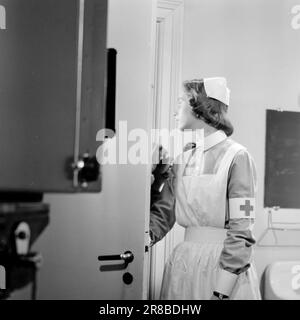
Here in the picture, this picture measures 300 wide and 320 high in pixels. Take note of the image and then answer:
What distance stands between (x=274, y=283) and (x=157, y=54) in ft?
3.96

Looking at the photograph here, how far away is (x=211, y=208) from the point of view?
52.2 inches

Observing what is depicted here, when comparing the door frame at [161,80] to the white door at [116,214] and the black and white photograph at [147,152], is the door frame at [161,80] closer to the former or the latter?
the black and white photograph at [147,152]

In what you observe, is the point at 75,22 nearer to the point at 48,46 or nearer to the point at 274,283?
the point at 48,46

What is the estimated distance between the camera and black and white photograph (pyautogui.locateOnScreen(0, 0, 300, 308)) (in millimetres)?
521

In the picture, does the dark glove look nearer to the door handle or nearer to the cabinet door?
the door handle

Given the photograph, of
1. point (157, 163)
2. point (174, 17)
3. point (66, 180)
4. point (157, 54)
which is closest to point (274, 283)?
point (157, 163)

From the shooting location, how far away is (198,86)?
1413 millimetres

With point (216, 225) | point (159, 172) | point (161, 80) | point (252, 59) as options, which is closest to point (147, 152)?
point (159, 172)

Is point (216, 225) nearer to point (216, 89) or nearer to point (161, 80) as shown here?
point (216, 89)

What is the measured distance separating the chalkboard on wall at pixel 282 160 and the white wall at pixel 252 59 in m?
0.04

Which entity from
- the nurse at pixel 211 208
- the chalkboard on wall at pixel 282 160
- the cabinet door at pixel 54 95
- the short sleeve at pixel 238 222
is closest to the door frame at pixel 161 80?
the nurse at pixel 211 208

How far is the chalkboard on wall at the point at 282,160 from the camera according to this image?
208 cm

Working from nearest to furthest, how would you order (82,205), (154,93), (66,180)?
(66,180), (82,205), (154,93)

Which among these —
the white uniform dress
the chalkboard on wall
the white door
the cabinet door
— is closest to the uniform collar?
the white uniform dress
